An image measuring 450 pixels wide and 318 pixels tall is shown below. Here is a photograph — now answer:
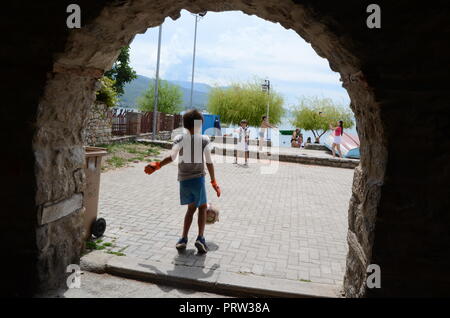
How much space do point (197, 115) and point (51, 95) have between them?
1701 mm

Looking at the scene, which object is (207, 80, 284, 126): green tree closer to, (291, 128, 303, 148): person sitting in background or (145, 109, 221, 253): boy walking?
(291, 128, 303, 148): person sitting in background

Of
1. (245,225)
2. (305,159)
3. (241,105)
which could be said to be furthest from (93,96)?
(241,105)

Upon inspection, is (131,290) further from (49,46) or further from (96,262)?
(49,46)

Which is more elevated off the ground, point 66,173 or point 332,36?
point 332,36

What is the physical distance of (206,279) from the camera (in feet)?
11.7

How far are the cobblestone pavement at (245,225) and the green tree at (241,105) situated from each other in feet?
111

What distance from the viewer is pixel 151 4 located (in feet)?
9.11

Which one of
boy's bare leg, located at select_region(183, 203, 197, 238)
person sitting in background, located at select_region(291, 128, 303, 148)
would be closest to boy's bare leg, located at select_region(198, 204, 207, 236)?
boy's bare leg, located at select_region(183, 203, 197, 238)

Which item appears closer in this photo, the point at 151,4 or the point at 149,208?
the point at 151,4

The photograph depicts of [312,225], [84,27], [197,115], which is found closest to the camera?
[84,27]

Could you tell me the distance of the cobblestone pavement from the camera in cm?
416

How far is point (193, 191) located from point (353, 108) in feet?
6.95

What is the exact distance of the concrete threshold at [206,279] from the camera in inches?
136

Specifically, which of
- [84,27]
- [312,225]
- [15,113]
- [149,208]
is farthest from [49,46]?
[312,225]
